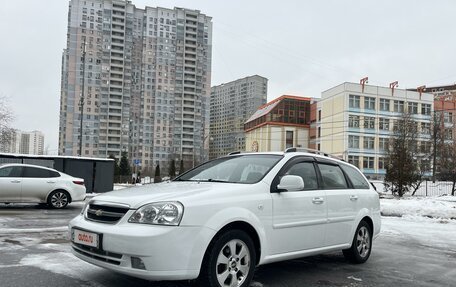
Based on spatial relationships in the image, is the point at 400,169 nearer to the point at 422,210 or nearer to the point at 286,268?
the point at 422,210

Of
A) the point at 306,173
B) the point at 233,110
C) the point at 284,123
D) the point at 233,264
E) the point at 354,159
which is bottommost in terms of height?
the point at 233,264

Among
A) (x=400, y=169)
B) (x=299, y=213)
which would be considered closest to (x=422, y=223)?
(x=299, y=213)

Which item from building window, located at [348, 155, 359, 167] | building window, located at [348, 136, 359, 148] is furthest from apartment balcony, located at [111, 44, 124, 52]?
building window, located at [348, 155, 359, 167]

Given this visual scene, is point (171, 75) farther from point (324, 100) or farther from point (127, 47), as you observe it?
point (324, 100)

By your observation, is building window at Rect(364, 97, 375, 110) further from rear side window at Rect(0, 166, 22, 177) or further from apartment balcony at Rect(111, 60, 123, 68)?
rear side window at Rect(0, 166, 22, 177)

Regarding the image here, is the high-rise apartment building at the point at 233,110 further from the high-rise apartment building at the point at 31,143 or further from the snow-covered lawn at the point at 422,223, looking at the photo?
the snow-covered lawn at the point at 422,223

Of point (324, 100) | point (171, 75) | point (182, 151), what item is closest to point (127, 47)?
point (171, 75)

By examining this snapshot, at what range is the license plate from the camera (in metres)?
4.35

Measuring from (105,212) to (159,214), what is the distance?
68cm

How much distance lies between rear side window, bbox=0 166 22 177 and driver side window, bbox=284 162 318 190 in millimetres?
10889

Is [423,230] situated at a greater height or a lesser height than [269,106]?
lesser

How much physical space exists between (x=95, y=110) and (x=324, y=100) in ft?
165

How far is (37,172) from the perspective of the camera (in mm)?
13984

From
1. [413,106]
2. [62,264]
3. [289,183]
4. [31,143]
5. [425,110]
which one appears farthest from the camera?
[31,143]
